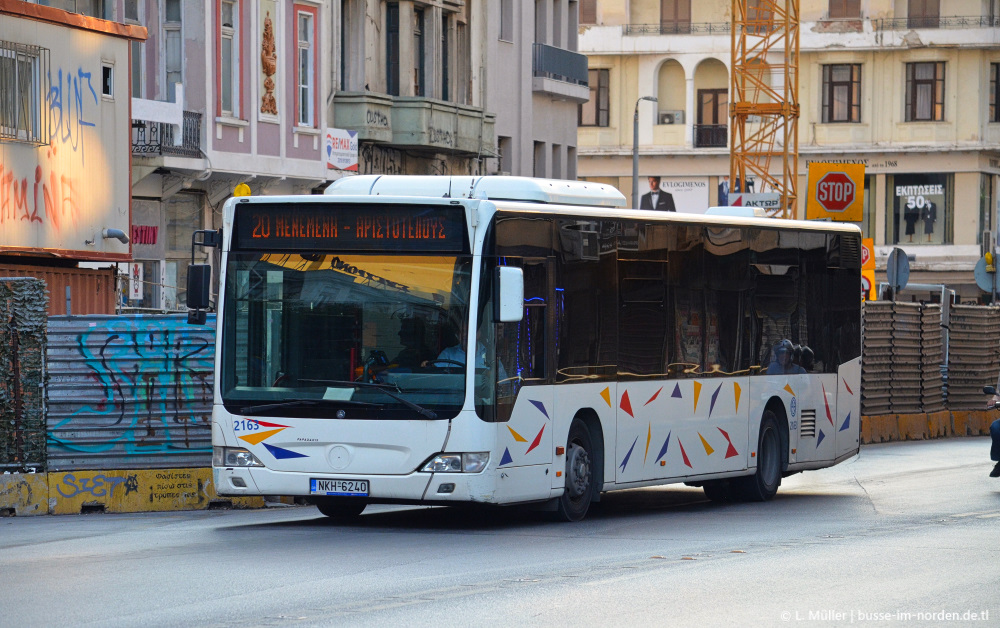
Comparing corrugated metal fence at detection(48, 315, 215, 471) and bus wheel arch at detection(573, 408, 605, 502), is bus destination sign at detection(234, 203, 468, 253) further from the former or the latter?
corrugated metal fence at detection(48, 315, 215, 471)

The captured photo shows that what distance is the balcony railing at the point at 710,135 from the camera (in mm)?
82688

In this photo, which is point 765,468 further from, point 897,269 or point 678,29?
point 678,29

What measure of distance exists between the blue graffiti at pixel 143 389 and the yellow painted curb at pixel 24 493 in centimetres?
55

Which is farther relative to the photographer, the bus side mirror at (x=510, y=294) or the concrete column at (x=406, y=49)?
the concrete column at (x=406, y=49)

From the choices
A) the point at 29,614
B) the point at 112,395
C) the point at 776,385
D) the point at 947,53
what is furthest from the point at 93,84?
the point at 947,53

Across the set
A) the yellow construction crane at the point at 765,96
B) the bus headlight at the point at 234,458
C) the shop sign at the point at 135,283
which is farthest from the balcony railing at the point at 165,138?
the yellow construction crane at the point at 765,96

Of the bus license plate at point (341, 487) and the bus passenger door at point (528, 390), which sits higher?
the bus passenger door at point (528, 390)

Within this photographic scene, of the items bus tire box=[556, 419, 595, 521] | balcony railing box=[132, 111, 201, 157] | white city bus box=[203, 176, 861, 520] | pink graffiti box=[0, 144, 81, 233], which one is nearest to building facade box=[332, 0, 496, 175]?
balcony railing box=[132, 111, 201, 157]

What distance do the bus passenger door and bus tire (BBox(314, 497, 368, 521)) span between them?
1702 millimetres

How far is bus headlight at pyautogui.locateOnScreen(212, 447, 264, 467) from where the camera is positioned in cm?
1536

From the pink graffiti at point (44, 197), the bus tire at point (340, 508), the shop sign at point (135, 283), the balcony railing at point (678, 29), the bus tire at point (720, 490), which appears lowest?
the bus tire at point (720, 490)

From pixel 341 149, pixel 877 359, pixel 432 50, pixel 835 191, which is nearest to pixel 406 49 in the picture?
pixel 432 50

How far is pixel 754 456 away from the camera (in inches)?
771

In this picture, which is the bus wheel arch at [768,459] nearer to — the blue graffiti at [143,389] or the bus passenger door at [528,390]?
the bus passenger door at [528,390]
